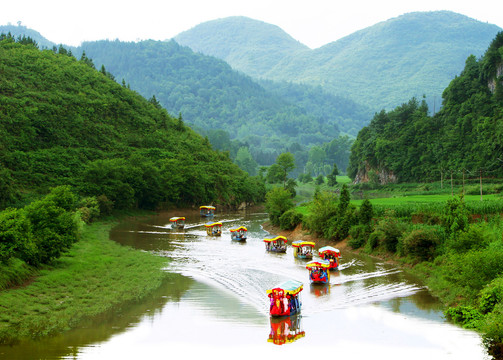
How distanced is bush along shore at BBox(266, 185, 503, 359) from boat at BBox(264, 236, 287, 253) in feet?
22.5

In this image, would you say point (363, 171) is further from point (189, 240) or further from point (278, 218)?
point (189, 240)

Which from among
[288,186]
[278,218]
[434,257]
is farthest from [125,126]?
[434,257]

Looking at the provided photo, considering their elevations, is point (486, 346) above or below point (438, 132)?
below

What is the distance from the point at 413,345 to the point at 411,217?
35.2m

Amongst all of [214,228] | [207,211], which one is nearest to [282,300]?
[214,228]

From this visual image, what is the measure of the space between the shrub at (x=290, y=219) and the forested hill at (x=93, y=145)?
3365cm

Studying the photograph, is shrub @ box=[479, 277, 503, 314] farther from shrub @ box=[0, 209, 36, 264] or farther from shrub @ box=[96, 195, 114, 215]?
shrub @ box=[96, 195, 114, 215]

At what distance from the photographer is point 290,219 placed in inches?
3174

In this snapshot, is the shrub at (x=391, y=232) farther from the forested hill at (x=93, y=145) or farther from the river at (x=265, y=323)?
the forested hill at (x=93, y=145)

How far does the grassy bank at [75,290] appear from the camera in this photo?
1261 inches

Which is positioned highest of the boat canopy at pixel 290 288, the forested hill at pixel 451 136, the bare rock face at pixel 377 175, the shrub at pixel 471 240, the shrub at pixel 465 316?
the forested hill at pixel 451 136

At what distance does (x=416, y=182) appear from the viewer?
475 feet

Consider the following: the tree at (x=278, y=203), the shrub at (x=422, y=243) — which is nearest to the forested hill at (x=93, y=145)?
the tree at (x=278, y=203)

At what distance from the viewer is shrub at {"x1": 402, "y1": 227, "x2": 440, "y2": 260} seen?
2035 inches
